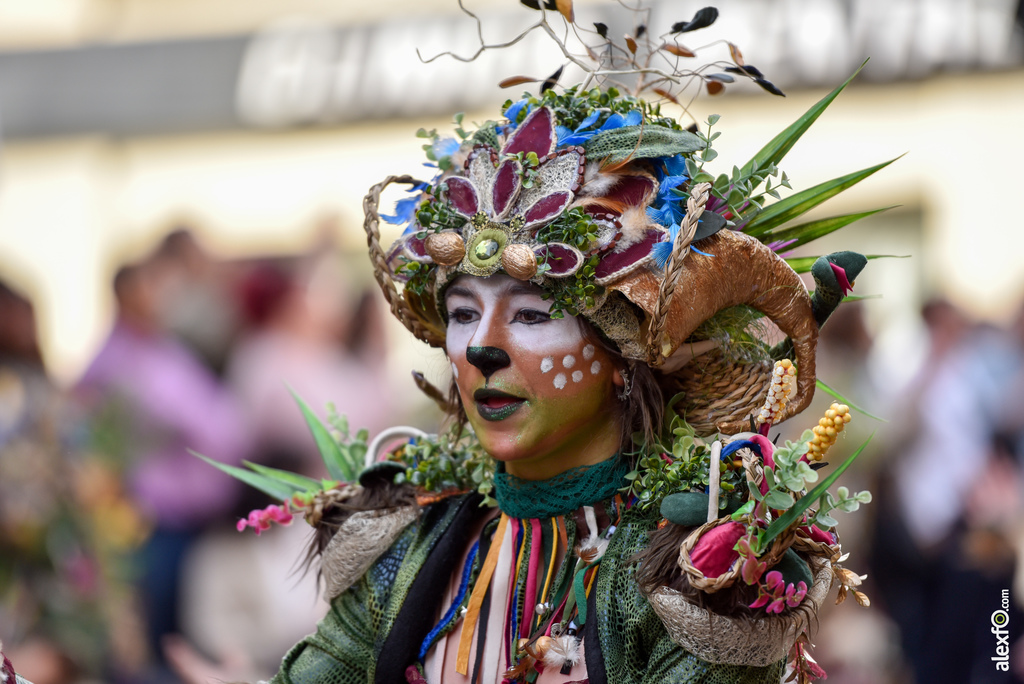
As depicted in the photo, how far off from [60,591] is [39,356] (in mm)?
1200

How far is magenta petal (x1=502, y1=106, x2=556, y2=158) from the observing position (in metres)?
2.34

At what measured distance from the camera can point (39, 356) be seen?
218 inches

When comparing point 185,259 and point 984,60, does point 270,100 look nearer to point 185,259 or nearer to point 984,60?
point 185,259

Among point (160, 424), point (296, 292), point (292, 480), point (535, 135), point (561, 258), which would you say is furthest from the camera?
point (296, 292)

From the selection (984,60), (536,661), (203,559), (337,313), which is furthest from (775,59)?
(536,661)

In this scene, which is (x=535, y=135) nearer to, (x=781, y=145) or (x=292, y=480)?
(x=781, y=145)

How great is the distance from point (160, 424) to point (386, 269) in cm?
320

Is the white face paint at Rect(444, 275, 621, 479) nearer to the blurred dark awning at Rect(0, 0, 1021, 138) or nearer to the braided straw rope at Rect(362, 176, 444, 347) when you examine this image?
the braided straw rope at Rect(362, 176, 444, 347)

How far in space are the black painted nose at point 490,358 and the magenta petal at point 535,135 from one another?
42 cm

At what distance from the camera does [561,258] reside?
7.36 feet

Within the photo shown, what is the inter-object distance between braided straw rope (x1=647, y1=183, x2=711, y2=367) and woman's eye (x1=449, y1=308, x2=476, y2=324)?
1.36 ft

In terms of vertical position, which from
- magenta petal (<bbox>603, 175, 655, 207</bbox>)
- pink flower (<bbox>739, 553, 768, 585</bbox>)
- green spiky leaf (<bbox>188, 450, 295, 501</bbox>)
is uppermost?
magenta petal (<bbox>603, 175, 655, 207</bbox>)

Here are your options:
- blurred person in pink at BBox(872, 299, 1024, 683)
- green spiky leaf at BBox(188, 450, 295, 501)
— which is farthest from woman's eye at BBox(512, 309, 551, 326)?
blurred person in pink at BBox(872, 299, 1024, 683)

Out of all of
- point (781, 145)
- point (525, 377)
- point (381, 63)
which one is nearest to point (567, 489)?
point (525, 377)
